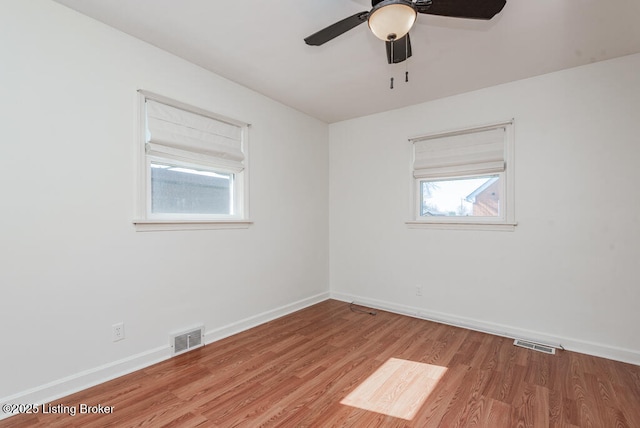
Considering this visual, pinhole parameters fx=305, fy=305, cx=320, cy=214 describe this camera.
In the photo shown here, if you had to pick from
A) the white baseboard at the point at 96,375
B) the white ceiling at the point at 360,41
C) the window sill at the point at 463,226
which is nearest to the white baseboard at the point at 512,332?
the window sill at the point at 463,226

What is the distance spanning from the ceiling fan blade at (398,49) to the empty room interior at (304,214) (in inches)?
0.6

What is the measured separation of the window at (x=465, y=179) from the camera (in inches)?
124

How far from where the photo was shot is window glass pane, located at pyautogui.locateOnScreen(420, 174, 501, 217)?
3275 mm

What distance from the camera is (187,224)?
8.96 ft

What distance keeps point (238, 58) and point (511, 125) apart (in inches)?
107

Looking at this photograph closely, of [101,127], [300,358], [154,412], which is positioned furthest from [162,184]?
[300,358]

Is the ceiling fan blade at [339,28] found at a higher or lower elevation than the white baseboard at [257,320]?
higher

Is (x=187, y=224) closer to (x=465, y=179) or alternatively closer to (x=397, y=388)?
(x=397, y=388)

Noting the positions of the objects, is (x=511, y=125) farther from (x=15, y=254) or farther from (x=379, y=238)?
(x=15, y=254)

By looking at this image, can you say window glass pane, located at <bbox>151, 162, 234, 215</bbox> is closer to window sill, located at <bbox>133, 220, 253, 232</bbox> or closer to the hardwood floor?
window sill, located at <bbox>133, 220, 253, 232</bbox>

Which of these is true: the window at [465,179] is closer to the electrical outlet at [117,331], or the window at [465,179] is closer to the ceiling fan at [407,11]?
the ceiling fan at [407,11]

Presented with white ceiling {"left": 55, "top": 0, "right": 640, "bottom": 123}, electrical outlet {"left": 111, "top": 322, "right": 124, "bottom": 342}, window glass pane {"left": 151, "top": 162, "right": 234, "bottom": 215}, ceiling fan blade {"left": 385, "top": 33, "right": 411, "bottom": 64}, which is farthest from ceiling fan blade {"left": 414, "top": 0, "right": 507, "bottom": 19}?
electrical outlet {"left": 111, "top": 322, "right": 124, "bottom": 342}

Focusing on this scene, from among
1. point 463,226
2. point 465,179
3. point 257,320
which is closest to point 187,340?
point 257,320

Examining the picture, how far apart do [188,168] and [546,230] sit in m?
3.42
